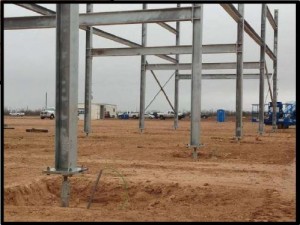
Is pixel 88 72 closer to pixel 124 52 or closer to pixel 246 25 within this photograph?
pixel 124 52

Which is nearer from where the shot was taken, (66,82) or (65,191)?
(66,82)

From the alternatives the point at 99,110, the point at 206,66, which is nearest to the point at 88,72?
the point at 206,66

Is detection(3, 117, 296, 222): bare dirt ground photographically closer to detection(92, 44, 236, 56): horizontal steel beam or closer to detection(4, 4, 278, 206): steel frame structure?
detection(4, 4, 278, 206): steel frame structure

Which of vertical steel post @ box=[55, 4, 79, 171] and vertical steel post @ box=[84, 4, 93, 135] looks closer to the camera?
vertical steel post @ box=[55, 4, 79, 171]

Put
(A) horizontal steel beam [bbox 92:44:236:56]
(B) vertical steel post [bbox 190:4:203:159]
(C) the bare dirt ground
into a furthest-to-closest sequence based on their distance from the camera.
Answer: (A) horizontal steel beam [bbox 92:44:236:56], (B) vertical steel post [bbox 190:4:203:159], (C) the bare dirt ground

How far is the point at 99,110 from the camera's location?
226 ft

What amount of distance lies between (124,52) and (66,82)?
1427 centimetres

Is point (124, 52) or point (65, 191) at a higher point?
point (124, 52)

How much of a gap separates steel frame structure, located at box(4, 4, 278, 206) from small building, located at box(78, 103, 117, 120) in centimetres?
3292

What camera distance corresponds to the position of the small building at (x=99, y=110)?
58.9 meters

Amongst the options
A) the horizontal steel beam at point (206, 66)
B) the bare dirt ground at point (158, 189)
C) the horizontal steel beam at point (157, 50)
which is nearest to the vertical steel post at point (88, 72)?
the horizontal steel beam at point (157, 50)

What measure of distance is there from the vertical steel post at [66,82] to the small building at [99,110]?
1961 inches

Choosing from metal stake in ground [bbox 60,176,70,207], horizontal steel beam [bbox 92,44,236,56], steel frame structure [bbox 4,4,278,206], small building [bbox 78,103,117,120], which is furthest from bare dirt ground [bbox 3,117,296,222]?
small building [bbox 78,103,117,120]

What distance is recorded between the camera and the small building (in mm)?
58894
